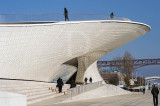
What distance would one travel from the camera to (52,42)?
24.6 meters

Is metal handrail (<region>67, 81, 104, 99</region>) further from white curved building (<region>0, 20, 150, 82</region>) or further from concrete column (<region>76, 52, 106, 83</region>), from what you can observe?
white curved building (<region>0, 20, 150, 82</region>)

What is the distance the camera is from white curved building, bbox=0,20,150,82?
74.2 ft

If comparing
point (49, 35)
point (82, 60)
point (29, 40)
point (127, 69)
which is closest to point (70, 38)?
point (49, 35)

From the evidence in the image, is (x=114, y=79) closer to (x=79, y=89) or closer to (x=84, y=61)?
(x=84, y=61)

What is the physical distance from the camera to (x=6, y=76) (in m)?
23.4

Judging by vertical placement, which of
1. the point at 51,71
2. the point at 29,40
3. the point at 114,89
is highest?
the point at 29,40

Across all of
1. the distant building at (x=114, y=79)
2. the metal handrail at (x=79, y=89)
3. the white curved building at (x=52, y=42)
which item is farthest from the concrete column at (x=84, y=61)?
the distant building at (x=114, y=79)

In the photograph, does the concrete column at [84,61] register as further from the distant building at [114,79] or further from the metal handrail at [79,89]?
the distant building at [114,79]

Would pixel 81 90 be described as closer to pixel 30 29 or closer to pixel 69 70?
pixel 30 29

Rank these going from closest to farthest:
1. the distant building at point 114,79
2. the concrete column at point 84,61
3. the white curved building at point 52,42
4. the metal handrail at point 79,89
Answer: the metal handrail at point 79,89 < the white curved building at point 52,42 < the concrete column at point 84,61 < the distant building at point 114,79

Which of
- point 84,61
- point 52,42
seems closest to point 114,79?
point 84,61

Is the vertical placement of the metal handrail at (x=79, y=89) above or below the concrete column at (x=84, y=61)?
below

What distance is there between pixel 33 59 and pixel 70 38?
3.64 meters

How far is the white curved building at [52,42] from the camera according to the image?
22.6 metres
